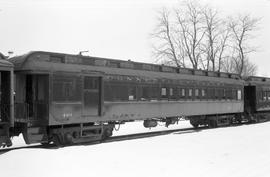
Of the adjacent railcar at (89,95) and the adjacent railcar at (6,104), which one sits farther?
the adjacent railcar at (89,95)

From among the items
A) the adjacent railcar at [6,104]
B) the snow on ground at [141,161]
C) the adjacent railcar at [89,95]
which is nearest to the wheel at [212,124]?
the adjacent railcar at [89,95]

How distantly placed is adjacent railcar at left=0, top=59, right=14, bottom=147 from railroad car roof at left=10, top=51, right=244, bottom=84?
45.1 inches

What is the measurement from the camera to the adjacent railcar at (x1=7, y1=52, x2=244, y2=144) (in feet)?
44.8

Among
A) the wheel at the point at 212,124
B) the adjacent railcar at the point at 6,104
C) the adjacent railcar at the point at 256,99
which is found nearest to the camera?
the adjacent railcar at the point at 6,104

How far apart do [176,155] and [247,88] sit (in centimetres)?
1981

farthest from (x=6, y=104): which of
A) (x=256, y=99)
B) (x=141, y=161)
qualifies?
(x=256, y=99)

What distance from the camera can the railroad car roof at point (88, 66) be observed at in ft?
44.5

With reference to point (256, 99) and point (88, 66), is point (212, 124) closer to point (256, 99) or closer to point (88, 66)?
point (256, 99)

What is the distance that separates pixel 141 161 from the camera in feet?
31.0

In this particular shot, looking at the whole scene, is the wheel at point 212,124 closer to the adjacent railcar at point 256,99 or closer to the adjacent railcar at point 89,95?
the adjacent railcar at point 89,95

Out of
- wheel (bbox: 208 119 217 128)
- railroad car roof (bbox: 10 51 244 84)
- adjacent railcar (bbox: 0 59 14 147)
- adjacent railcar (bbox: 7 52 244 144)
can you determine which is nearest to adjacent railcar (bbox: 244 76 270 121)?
wheel (bbox: 208 119 217 128)

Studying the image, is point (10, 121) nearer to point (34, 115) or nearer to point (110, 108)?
point (34, 115)

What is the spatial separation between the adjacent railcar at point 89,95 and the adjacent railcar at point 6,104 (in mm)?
996

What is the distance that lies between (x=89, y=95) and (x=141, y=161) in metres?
6.25
